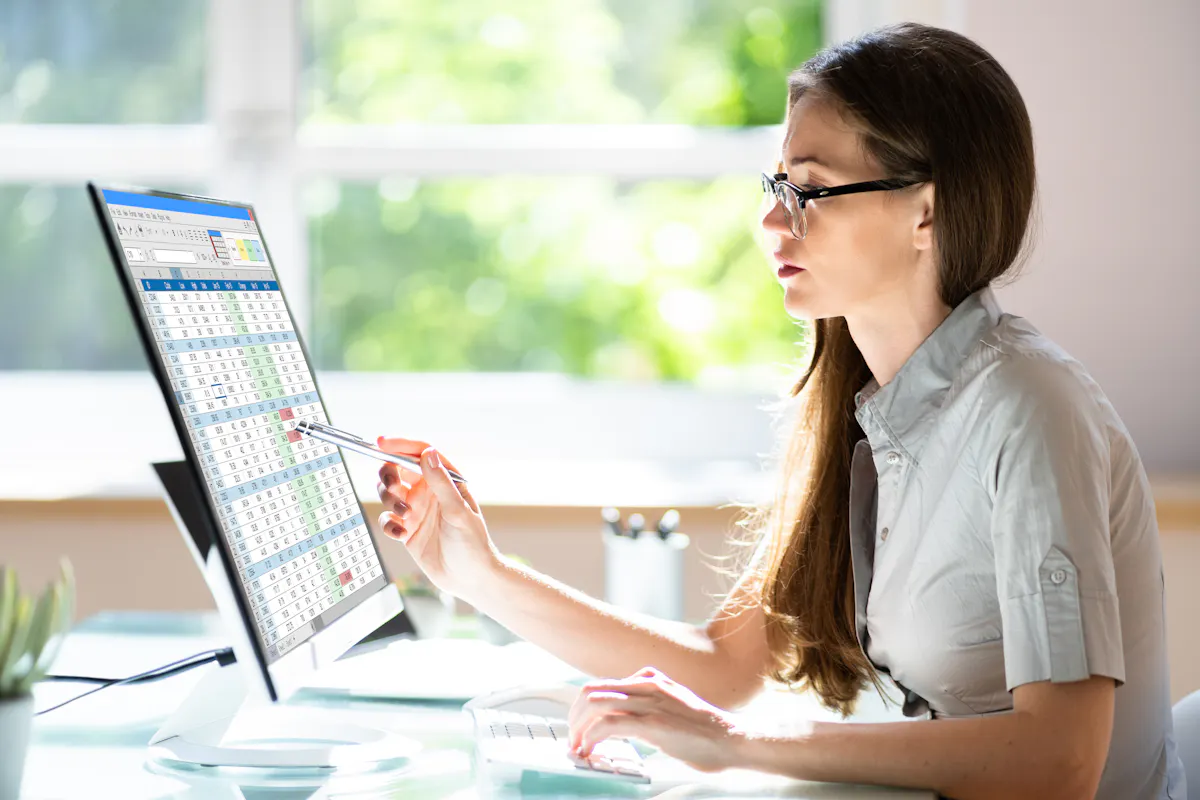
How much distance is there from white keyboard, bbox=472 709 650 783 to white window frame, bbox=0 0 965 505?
1503mm

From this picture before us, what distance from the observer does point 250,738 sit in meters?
1.20

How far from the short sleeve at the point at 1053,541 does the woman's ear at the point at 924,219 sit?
0.22 meters

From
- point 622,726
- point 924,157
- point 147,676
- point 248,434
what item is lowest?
point 147,676

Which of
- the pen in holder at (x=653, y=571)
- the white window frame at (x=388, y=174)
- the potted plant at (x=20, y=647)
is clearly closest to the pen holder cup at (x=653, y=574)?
the pen in holder at (x=653, y=571)

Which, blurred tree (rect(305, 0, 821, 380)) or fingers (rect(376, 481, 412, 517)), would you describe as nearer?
fingers (rect(376, 481, 412, 517))

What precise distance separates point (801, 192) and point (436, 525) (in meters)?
0.55

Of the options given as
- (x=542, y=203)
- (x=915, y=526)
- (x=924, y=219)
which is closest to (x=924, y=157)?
(x=924, y=219)

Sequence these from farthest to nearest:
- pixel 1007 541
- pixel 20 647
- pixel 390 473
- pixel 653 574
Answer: pixel 653 574 → pixel 390 473 → pixel 1007 541 → pixel 20 647

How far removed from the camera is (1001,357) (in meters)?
1.15

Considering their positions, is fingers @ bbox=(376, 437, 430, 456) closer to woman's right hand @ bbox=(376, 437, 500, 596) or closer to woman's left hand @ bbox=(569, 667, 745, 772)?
woman's right hand @ bbox=(376, 437, 500, 596)

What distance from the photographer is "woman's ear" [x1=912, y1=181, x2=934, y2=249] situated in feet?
4.00

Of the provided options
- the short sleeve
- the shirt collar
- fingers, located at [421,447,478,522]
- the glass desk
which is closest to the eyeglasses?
the shirt collar

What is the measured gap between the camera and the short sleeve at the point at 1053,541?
1.00 m

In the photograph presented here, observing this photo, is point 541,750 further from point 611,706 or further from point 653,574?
point 653,574
